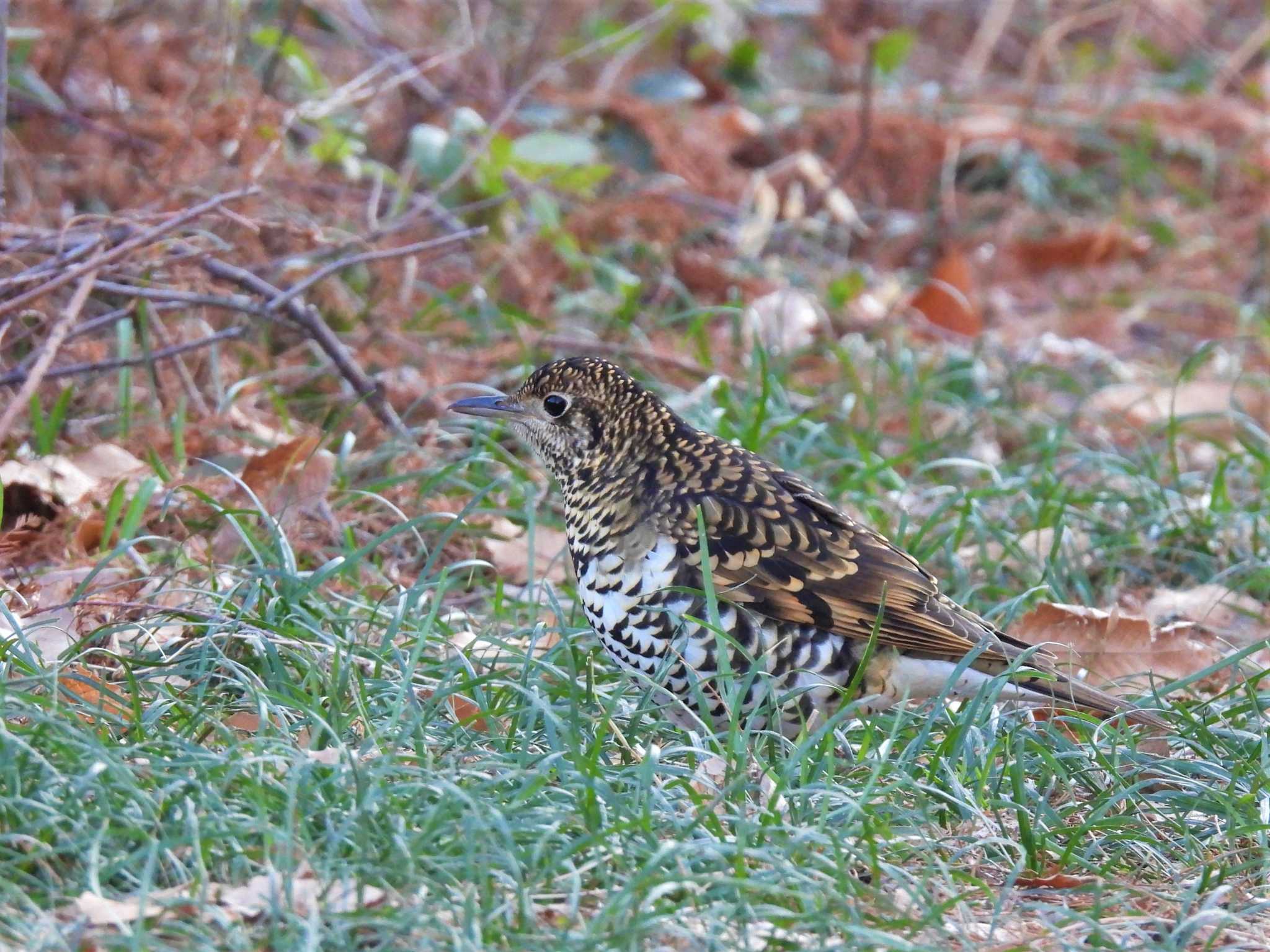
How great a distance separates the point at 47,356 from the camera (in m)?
4.52

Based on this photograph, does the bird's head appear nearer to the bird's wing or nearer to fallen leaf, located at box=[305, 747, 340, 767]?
the bird's wing

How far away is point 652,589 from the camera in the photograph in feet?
12.9

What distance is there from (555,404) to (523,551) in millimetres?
940

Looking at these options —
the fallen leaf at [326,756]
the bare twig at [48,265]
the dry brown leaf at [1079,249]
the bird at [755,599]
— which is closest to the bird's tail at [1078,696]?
the bird at [755,599]

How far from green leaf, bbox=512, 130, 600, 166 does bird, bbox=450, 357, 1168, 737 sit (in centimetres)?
269

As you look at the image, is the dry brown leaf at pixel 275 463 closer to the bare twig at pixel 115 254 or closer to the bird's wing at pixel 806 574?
the bare twig at pixel 115 254

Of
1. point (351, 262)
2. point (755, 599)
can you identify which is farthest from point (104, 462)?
point (755, 599)

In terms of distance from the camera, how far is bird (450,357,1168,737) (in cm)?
387

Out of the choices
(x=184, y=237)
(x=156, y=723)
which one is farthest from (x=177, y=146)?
(x=156, y=723)

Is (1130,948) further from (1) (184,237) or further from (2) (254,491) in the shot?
(1) (184,237)

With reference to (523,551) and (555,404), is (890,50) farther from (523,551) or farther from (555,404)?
(555,404)

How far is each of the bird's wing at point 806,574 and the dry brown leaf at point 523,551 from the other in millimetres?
1065

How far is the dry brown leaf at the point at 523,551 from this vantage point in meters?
5.22

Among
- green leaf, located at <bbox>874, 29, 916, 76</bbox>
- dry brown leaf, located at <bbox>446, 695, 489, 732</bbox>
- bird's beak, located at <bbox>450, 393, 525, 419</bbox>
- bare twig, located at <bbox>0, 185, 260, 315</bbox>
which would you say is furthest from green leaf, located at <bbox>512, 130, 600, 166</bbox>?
dry brown leaf, located at <bbox>446, 695, 489, 732</bbox>
